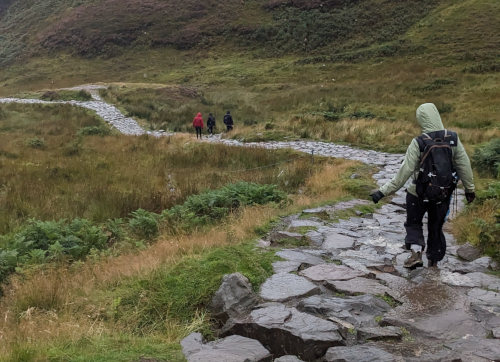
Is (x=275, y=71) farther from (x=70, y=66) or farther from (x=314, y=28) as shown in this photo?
(x=70, y=66)

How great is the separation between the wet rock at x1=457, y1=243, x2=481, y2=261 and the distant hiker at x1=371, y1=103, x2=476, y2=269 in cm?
79

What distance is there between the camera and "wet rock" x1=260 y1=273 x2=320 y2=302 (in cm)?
476

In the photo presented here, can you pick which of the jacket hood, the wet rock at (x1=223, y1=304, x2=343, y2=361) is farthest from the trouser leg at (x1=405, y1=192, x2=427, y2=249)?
the wet rock at (x1=223, y1=304, x2=343, y2=361)

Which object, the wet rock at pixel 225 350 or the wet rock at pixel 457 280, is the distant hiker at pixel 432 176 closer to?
the wet rock at pixel 457 280

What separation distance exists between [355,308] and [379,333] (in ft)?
1.82

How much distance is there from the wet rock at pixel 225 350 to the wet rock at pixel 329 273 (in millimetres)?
1503

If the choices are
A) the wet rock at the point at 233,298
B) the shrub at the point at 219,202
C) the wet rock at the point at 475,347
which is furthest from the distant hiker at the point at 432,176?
the shrub at the point at 219,202

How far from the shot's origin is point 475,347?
3.73 metres

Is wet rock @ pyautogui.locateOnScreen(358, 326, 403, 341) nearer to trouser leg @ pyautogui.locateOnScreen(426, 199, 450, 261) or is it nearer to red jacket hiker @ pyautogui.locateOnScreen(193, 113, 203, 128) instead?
trouser leg @ pyautogui.locateOnScreen(426, 199, 450, 261)

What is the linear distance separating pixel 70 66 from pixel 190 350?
54.7 metres

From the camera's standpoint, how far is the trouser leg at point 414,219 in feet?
18.7

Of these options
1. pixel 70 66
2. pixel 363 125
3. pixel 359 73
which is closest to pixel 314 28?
pixel 359 73

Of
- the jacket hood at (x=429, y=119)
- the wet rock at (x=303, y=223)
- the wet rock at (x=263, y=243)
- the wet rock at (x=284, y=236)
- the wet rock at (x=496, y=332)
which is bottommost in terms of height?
the wet rock at (x=303, y=223)

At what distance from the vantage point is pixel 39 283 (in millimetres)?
5195
